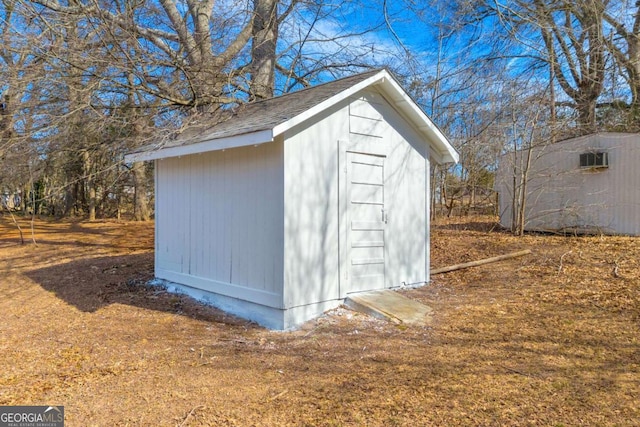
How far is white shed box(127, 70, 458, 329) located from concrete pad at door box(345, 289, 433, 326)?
0.17 m

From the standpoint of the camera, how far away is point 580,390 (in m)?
3.50

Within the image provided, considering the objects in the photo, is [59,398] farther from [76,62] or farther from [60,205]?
[60,205]

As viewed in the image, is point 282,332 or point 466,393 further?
point 282,332

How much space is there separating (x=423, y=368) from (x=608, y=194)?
9186 mm

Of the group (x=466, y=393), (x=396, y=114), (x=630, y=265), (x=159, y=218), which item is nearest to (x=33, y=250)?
(x=159, y=218)

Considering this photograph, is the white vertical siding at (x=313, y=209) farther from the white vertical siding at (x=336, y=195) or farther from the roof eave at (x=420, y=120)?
the roof eave at (x=420, y=120)

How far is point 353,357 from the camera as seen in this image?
435 centimetres

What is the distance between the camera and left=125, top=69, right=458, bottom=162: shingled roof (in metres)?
5.18

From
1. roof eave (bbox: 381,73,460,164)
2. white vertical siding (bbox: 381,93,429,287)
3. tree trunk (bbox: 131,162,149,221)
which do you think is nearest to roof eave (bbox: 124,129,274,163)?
roof eave (bbox: 381,73,460,164)

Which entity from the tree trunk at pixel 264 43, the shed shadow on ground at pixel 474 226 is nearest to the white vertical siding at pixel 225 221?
the tree trunk at pixel 264 43

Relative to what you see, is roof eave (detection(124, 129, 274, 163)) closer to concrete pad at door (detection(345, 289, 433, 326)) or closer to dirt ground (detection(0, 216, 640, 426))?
dirt ground (detection(0, 216, 640, 426))

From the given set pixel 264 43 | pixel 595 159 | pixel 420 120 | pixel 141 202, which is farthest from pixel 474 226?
pixel 141 202

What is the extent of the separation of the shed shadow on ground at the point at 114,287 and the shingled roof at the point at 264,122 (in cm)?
219

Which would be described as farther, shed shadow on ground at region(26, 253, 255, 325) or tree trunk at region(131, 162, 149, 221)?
tree trunk at region(131, 162, 149, 221)
